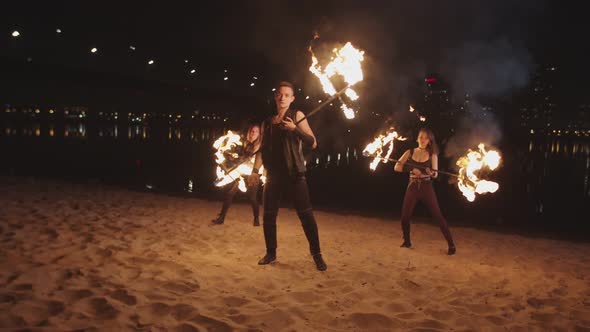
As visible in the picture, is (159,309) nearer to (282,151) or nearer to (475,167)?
(282,151)

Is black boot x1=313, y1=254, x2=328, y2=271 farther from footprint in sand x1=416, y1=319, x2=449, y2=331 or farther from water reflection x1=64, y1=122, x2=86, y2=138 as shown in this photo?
water reflection x1=64, y1=122, x2=86, y2=138

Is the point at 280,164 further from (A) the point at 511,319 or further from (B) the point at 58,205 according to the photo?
(B) the point at 58,205

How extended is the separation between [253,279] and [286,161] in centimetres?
148

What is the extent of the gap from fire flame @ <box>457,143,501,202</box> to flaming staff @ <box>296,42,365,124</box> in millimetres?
2227

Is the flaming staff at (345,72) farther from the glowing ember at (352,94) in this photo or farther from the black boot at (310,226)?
the black boot at (310,226)

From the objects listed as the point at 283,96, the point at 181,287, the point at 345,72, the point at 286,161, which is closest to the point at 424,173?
the point at 345,72

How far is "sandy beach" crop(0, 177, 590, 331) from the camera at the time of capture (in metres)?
4.14

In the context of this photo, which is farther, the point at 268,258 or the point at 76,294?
the point at 268,258

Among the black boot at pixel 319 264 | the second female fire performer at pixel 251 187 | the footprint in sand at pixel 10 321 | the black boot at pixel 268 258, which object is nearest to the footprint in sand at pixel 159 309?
the footprint in sand at pixel 10 321

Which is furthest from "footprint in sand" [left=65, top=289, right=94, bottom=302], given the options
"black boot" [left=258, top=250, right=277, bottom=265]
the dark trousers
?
the dark trousers

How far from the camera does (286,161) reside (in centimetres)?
568

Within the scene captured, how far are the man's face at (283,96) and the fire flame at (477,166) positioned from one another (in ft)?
9.72

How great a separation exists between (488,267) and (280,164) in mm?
3477

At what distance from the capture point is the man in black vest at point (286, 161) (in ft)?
18.7
